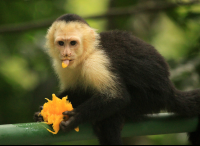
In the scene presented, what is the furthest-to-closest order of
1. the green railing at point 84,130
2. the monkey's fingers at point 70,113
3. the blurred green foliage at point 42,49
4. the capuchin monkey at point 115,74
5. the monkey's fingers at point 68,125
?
the blurred green foliage at point 42,49, the capuchin monkey at point 115,74, the monkey's fingers at point 70,113, the monkey's fingers at point 68,125, the green railing at point 84,130

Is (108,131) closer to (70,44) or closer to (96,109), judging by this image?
(96,109)

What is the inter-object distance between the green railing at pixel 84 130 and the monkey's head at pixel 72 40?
2.65ft

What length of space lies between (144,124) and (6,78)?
3360mm

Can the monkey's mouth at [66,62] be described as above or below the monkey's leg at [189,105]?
above

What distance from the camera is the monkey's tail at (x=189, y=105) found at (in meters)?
3.08

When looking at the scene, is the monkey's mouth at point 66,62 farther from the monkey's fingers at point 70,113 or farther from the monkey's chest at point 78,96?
the monkey's fingers at point 70,113

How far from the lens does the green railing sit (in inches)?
90.9

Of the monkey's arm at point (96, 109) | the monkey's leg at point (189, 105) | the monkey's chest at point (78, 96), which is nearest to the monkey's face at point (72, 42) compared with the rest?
the monkey's chest at point (78, 96)

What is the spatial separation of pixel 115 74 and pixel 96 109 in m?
0.47

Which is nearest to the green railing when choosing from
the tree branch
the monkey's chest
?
the monkey's chest

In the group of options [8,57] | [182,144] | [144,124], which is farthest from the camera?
[8,57]

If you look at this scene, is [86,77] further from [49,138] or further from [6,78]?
Answer: [6,78]

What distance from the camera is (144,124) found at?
277cm

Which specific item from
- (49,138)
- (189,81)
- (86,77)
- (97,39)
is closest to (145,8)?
(189,81)
